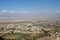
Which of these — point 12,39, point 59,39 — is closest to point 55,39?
point 59,39

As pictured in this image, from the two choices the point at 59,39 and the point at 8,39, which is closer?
the point at 59,39

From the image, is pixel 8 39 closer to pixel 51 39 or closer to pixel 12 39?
pixel 12 39

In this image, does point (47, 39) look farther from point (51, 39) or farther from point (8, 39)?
point (8, 39)

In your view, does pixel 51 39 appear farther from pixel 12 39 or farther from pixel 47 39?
pixel 12 39

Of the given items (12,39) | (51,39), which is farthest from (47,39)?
(12,39)

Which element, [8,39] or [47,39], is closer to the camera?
[47,39]
